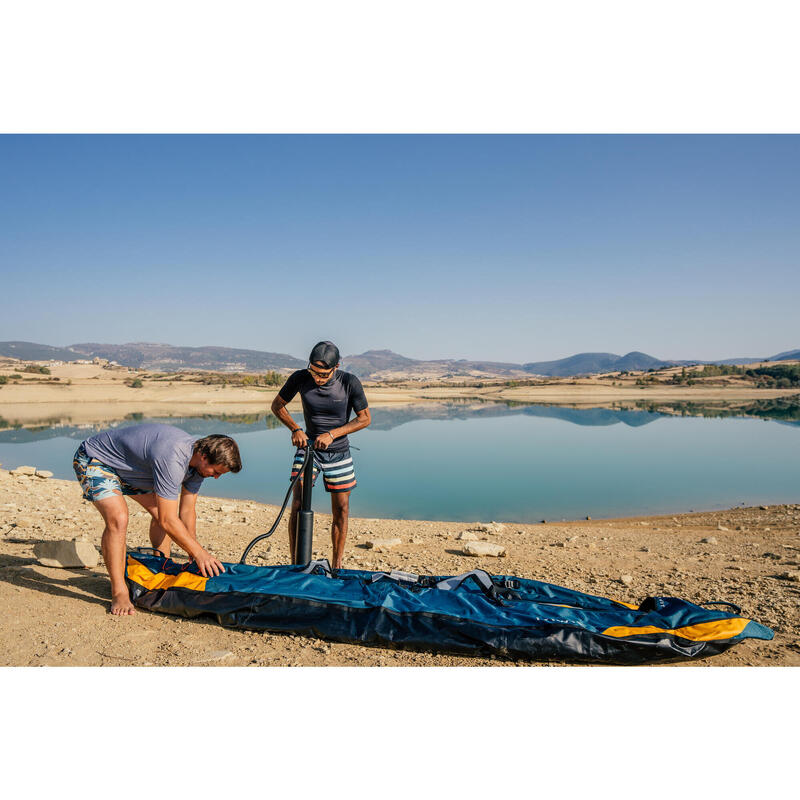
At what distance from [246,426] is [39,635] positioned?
24519 millimetres

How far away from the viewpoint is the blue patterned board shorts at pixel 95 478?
3.72 m

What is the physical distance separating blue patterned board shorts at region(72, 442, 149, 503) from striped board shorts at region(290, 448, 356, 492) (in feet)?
4.53

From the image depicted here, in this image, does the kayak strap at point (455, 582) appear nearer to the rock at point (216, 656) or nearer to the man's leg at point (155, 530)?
the rock at point (216, 656)

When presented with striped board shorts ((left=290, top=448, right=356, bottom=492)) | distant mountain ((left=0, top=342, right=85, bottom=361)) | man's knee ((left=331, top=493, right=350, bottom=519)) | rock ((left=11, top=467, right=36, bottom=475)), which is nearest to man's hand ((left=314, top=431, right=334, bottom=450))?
striped board shorts ((left=290, top=448, right=356, bottom=492))

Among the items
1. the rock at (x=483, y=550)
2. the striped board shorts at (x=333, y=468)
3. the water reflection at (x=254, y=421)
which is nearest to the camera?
the striped board shorts at (x=333, y=468)

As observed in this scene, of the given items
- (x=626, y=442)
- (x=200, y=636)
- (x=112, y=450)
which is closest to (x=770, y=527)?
(x=200, y=636)

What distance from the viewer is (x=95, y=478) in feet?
12.2

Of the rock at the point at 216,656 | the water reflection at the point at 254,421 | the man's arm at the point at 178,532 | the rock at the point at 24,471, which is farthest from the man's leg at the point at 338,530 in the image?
the water reflection at the point at 254,421

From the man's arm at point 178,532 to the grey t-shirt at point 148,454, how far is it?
5 cm

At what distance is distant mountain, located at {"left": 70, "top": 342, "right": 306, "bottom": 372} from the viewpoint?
164250 mm

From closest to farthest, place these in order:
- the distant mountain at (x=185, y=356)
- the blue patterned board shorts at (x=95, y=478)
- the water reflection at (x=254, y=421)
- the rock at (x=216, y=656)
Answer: the rock at (x=216, y=656)
the blue patterned board shorts at (x=95, y=478)
the water reflection at (x=254, y=421)
the distant mountain at (x=185, y=356)

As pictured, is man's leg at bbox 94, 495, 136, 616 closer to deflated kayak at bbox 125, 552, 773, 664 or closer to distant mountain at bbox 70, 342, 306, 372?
deflated kayak at bbox 125, 552, 773, 664

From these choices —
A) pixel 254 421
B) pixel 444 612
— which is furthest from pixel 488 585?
pixel 254 421

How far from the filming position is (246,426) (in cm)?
2744
